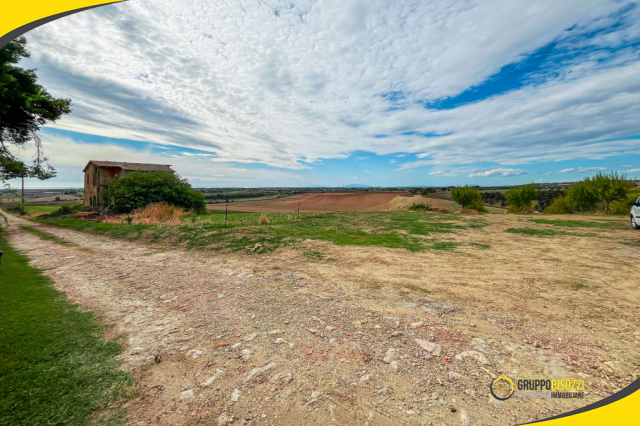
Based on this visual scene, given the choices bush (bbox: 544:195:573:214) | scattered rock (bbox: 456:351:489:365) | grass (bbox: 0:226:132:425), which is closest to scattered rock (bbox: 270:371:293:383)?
grass (bbox: 0:226:132:425)

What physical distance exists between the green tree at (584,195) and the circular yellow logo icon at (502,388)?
39.0 metres

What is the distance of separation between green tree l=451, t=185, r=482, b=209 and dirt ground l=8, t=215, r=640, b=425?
38.8 metres

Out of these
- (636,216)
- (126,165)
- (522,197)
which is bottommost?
(636,216)

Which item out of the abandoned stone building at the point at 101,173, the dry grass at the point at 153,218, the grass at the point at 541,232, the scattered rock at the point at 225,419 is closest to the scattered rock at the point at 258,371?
the scattered rock at the point at 225,419

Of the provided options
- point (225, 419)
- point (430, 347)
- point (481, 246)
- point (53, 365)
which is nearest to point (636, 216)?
point (481, 246)

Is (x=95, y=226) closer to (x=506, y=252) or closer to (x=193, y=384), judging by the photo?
(x=193, y=384)

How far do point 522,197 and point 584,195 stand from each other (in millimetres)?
11716

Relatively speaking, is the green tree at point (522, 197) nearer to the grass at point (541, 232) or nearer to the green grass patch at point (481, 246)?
the grass at point (541, 232)

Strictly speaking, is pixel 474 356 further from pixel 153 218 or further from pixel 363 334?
pixel 153 218

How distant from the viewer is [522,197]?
1649 inches

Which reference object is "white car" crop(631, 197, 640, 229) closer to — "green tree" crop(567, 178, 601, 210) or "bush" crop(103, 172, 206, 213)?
"green tree" crop(567, 178, 601, 210)

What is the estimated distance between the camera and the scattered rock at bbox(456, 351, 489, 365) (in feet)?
9.16

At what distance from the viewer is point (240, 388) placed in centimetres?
248

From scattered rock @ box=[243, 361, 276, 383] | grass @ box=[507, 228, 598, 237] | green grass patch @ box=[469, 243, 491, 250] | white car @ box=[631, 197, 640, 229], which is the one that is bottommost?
scattered rock @ box=[243, 361, 276, 383]
